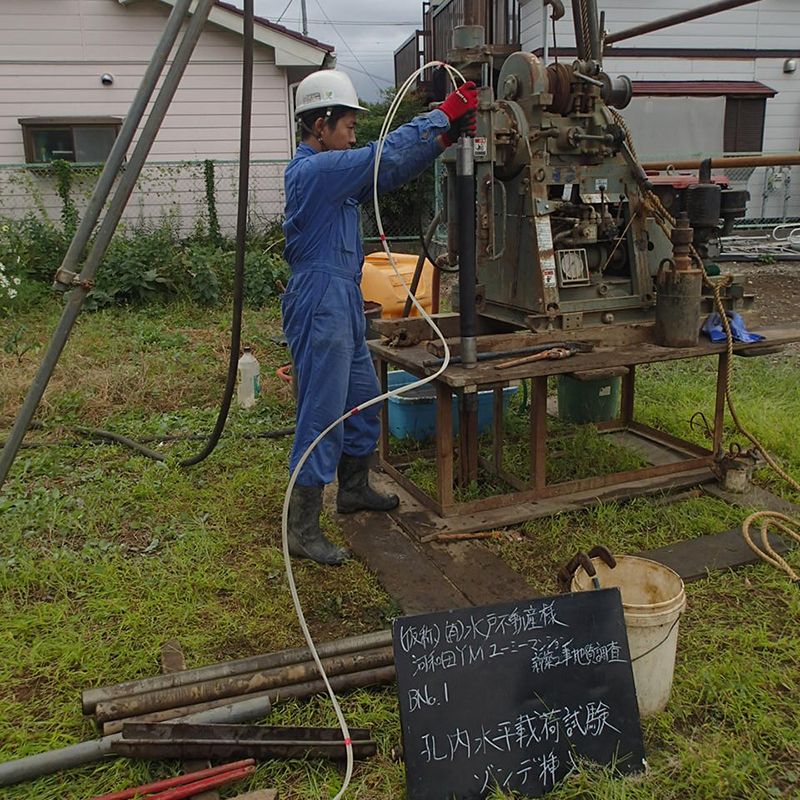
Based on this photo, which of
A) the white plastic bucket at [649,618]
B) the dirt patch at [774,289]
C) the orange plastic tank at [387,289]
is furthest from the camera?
the dirt patch at [774,289]

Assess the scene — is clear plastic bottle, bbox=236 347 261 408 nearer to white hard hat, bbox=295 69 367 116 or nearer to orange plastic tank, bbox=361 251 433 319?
orange plastic tank, bbox=361 251 433 319

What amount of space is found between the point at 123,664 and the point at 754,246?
40.4ft

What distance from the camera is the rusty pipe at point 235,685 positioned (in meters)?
2.49

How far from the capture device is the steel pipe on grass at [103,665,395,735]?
249cm

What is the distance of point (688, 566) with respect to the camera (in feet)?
11.3

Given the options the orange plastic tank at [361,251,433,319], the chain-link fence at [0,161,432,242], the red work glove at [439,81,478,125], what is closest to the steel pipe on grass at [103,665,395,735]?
the red work glove at [439,81,478,125]

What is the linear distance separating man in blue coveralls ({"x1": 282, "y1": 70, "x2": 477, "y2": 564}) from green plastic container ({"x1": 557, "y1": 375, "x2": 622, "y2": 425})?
2.19m

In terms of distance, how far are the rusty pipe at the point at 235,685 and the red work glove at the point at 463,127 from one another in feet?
7.06

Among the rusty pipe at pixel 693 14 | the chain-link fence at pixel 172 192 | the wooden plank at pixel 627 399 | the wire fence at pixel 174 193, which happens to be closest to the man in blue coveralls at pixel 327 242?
the rusty pipe at pixel 693 14

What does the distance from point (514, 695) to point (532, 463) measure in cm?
198

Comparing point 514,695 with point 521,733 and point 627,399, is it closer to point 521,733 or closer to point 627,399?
point 521,733

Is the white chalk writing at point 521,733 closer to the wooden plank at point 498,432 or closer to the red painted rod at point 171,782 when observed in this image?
the red painted rod at point 171,782

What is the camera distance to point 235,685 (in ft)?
8.50

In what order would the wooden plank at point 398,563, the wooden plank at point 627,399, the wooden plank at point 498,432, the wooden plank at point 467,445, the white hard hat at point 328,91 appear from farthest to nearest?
the wooden plank at point 627,399, the wooden plank at point 498,432, the wooden plank at point 467,445, the white hard hat at point 328,91, the wooden plank at point 398,563
